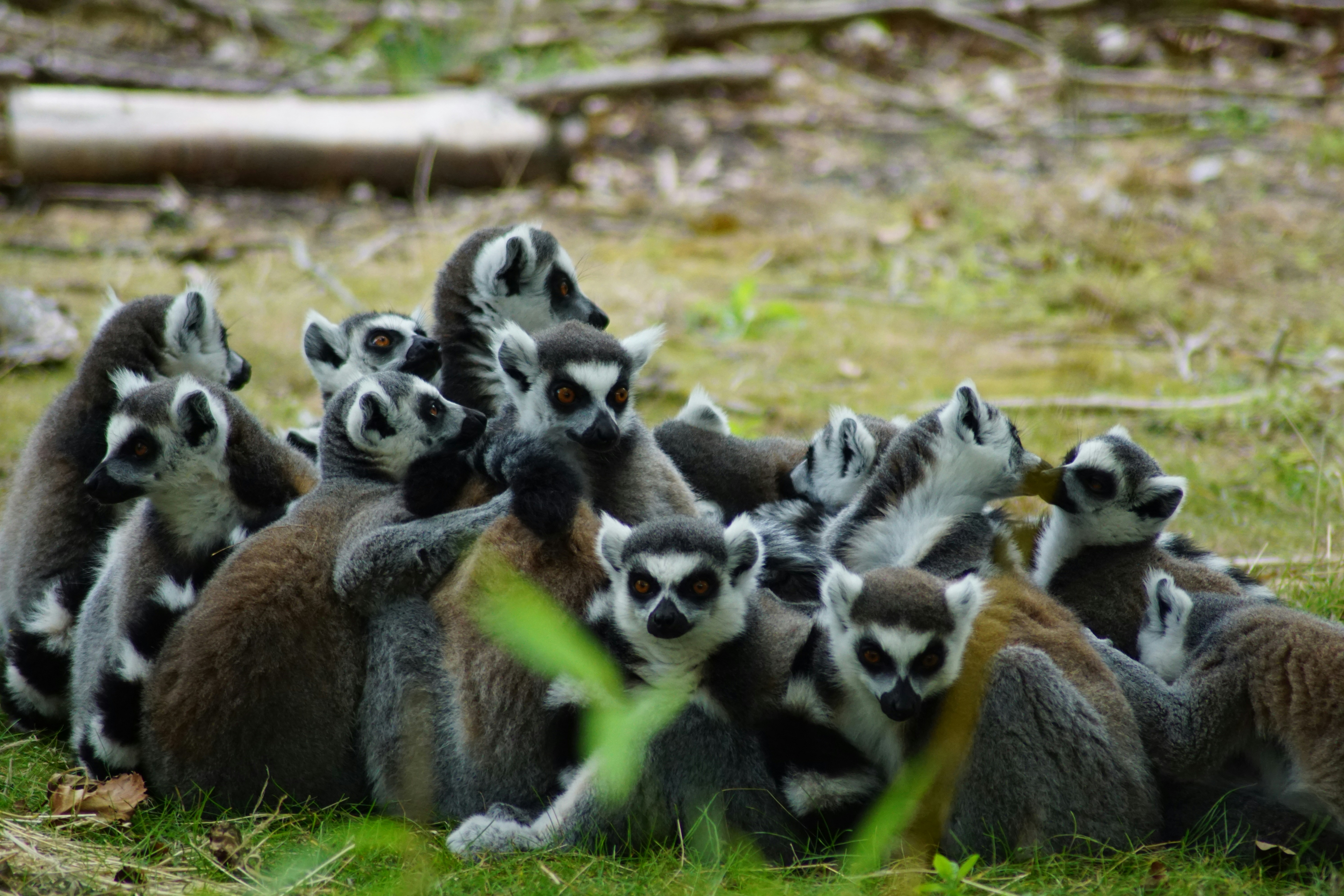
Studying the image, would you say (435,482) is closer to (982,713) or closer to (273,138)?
(982,713)

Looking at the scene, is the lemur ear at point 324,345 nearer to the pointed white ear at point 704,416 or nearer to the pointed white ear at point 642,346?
the pointed white ear at point 642,346

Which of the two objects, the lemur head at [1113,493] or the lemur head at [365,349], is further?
the lemur head at [365,349]

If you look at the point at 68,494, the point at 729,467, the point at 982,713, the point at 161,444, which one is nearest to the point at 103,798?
the point at 161,444

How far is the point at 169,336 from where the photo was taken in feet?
15.9

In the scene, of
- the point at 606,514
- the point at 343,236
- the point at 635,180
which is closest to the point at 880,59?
the point at 635,180

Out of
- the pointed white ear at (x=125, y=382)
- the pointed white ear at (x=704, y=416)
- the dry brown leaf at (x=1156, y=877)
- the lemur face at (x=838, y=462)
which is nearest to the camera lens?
the dry brown leaf at (x=1156, y=877)

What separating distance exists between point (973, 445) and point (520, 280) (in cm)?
207

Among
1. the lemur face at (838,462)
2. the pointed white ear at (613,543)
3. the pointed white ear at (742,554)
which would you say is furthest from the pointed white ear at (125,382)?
the lemur face at (838,462)

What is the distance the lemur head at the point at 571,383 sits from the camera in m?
4.13

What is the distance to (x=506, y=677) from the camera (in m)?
3.56

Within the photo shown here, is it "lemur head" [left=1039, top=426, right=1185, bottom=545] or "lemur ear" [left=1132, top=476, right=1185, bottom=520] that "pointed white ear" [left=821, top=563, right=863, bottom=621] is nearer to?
"lemur head" [left=1039, top=426, right=1185, bottom=545]

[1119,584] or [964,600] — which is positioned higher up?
[964,600]

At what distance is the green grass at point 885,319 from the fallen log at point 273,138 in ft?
1.19

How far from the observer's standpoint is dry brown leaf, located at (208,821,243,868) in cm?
340
